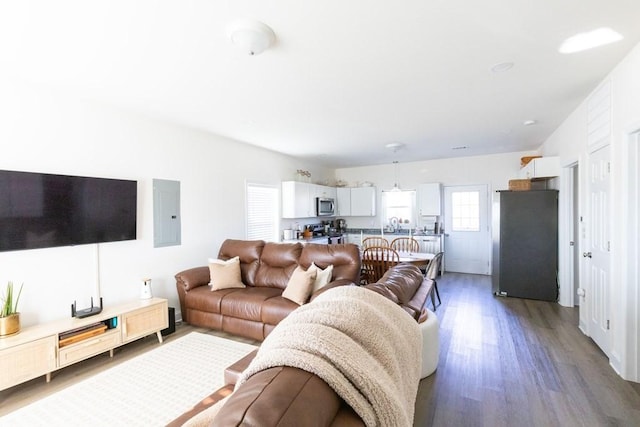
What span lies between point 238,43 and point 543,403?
330cm

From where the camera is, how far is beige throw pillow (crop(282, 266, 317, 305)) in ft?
10.4

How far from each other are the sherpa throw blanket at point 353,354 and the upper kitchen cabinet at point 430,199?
5809 mm

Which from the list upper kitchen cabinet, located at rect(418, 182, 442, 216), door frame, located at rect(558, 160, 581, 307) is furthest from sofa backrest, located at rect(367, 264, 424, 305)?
upper kitchen cabinet, located at rect(418, 182, 442, 216)

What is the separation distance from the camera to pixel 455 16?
1788 mm

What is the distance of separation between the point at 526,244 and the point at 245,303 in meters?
4.24

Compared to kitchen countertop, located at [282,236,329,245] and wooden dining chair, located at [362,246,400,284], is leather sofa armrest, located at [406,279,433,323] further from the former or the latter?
kitchen countertop, located at [282,236,329,245]

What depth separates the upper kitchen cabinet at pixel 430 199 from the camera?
6.62m

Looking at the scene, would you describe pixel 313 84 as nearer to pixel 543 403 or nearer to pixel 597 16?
pixel 597 16

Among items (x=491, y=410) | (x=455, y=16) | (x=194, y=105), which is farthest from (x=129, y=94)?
(x=491, y=410)

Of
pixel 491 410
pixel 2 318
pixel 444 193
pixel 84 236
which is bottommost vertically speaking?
pixel 491 410

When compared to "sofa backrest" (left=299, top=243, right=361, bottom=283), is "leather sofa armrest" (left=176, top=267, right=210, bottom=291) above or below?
below

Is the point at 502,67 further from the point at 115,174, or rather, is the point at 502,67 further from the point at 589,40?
the point at 115,174

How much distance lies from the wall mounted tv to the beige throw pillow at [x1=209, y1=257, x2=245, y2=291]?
3.18 ft

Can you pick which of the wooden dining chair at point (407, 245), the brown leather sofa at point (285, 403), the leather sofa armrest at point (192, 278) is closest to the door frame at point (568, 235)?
the wooden dining chair at point (407, 245)
